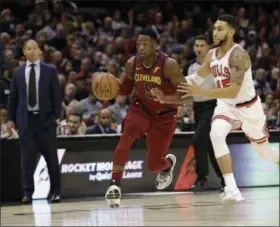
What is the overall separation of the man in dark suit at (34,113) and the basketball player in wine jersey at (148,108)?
167 centimetres

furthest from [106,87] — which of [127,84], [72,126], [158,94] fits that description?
[72,126]

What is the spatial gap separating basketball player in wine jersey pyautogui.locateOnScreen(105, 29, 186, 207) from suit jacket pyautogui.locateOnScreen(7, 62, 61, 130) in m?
1.64

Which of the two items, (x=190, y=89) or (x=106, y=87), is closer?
(x=190, y=89)

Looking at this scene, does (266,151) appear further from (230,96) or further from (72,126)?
(72,126)

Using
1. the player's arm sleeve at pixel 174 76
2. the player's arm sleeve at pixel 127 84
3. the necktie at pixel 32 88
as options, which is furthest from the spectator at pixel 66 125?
the player's arm sleeve at pixel 174 76

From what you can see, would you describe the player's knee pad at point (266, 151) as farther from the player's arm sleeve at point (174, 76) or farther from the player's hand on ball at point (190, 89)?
the player's hand on ball at point (190, 89)

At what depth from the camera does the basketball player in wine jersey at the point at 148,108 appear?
27.7ft

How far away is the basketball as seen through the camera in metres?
8.79

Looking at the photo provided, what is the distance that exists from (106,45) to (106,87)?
23.1 ft

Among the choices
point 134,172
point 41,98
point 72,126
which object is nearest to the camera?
point 41,98

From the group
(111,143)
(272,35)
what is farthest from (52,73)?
(272,35)

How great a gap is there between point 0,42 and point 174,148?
11.3ft

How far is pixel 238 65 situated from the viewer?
8328 mm

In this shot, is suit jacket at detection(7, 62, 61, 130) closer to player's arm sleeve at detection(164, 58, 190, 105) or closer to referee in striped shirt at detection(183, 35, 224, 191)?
referee in striped shirt at detection(183, 35, 224, 191)
